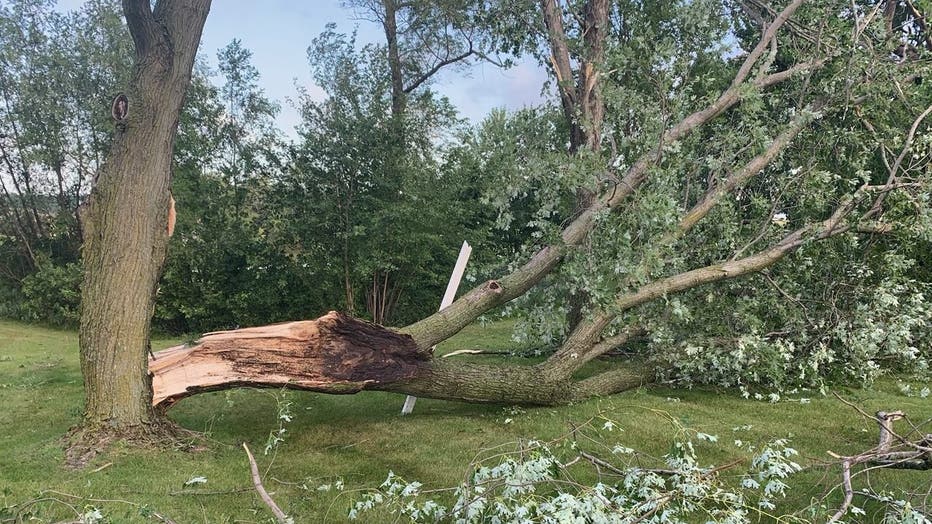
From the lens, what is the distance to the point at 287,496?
11.1 ft

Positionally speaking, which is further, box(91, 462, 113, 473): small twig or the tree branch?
the tree branch

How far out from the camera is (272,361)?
13.1ft

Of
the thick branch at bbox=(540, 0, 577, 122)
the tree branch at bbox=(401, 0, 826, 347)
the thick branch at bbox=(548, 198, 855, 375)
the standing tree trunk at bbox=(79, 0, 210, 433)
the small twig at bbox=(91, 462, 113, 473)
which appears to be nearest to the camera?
the small twig at bbox=(91, 462, 113, 473)

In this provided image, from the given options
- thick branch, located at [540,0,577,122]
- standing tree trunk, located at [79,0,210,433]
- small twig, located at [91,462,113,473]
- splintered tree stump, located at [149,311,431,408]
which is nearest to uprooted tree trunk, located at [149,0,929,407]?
splintered tree stump, located at [149,311,431,408]

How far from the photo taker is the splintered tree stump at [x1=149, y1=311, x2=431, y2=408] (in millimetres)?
3988

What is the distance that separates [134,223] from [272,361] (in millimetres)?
1357

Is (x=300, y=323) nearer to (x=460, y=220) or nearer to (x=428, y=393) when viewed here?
(x=428, y=393)

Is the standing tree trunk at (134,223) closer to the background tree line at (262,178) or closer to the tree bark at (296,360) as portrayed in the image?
the tree bark at (296,360)

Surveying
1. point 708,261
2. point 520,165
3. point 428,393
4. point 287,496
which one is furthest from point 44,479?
point 708,261

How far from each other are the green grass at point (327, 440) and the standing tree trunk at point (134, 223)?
404 mm

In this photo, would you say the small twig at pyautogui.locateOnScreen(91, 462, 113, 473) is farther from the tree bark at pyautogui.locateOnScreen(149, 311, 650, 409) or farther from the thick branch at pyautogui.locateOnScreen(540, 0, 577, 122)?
the thick branch at pyautogui.locateOnScreen(540, 0, 577, 122)

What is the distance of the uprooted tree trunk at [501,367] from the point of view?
13.2 feet

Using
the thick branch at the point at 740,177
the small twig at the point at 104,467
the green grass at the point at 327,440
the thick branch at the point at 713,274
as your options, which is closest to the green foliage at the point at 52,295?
the green grass at the point at 327,440

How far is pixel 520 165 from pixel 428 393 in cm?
229
